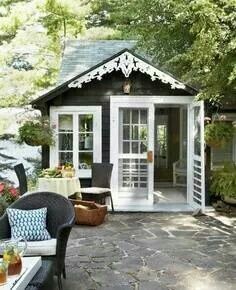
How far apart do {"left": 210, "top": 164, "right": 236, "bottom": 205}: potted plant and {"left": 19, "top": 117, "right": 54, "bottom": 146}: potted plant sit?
11.9ft

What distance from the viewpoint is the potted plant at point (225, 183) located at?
9.55 m

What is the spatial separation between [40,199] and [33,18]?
37.4 feet

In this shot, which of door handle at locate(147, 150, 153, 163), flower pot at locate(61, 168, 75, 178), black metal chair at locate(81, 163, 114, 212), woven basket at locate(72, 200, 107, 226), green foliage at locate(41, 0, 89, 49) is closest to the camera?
woven basket at locate(72, 200, 107, 226)

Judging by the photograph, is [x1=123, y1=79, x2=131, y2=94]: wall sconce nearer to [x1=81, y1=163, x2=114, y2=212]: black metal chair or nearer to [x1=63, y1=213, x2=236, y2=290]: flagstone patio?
[x1=81, y1=163, x2=114, y2=212]: black metal chair

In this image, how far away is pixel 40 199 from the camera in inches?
219

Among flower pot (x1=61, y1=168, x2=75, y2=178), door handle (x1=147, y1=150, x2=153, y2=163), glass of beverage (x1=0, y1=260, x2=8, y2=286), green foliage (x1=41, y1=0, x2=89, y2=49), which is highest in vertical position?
green foliage (x1=41, y1=0, x2=89, y2=49)

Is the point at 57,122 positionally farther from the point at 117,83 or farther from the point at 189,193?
the point at 189,193

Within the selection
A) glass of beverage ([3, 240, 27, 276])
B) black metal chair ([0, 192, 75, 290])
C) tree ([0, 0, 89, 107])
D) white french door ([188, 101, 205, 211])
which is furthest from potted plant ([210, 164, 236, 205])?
tree ([0, 0, 89, 107])

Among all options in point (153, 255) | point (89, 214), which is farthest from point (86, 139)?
point (153, 255)

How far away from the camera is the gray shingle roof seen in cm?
1121

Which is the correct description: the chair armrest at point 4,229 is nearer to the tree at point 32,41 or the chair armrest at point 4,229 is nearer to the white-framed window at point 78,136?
the white-framed window at point 78,136

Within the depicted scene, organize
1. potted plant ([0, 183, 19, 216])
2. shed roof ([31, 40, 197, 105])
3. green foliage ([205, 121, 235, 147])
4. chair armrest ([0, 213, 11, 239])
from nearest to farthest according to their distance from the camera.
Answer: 1. chair armrest ([0, 213, 11, 239])
2. potted plant ([0, 183, 19, 216])
3. green foliage ([205, 121, 235, 147])
4. shed roof ([31, 40, 197, 105])

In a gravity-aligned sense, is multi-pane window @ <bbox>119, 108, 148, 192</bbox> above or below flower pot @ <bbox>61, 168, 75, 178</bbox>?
above

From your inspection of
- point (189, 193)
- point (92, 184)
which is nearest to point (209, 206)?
point (189, 193)
